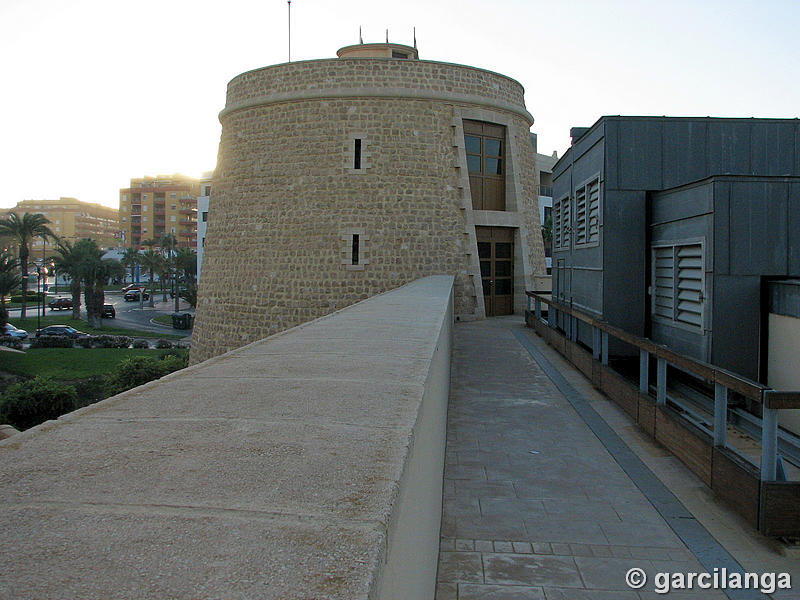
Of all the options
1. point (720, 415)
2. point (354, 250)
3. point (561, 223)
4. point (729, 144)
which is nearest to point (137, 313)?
point (354, 250)

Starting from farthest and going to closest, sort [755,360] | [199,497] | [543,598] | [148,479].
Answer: [755,360] → [543,598] → [148,479] → [199,497]

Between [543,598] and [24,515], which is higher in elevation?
[24,515]

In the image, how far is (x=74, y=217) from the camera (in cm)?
14575

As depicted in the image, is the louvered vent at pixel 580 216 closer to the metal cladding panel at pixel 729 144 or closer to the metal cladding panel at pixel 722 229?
the metal cladding panel at pixel 729 144

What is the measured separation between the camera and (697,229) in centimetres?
723

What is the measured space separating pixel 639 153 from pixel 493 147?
10.6 m

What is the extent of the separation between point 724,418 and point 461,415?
10.00 feet

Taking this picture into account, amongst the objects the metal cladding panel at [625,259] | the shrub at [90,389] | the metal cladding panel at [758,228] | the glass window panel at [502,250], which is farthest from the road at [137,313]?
the metal cladding panel at [758,228]

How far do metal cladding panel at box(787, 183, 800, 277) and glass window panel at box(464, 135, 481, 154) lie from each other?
12311mm

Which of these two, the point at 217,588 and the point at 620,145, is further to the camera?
the point at 620,145

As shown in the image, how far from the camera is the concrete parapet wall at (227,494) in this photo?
133 cm

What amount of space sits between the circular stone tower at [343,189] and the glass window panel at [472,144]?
0.06m

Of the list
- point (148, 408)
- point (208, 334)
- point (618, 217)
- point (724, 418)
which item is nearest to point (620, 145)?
point (618, 217)

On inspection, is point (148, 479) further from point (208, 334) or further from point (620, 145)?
point (208, 334)
